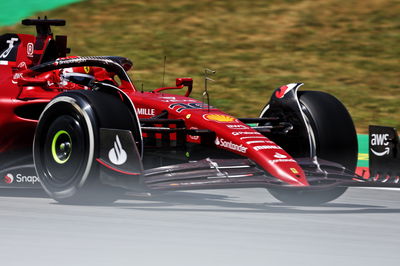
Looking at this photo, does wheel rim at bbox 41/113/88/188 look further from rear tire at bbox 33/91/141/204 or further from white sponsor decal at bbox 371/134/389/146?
white sponsor decal at bbox 371/134/389/146

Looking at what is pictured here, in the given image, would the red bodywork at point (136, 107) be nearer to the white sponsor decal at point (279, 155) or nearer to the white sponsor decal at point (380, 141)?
the white sponsor decal at point (279, 155)

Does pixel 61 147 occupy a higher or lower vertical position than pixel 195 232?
higher

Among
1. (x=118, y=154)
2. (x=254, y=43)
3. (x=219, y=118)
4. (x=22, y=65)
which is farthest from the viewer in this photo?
(x=254, y=43)

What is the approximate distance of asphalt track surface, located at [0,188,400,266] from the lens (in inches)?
221

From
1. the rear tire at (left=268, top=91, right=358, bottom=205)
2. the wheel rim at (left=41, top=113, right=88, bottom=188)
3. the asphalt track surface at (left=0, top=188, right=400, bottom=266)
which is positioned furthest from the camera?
the rear tire at (left=268, top=91, right=358, bottom=205)

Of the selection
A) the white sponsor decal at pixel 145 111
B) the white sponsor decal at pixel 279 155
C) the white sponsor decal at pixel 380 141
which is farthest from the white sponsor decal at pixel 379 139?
the white sponsor decal at pixel 145 111

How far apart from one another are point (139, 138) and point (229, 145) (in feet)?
2.61

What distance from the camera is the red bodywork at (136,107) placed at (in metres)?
8.02

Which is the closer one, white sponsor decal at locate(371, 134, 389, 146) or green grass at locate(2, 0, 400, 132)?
white sponsor decal at locate(371, 134, 389, 146)

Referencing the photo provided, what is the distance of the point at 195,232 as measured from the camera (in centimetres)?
662

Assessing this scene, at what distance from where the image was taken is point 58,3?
24844mm

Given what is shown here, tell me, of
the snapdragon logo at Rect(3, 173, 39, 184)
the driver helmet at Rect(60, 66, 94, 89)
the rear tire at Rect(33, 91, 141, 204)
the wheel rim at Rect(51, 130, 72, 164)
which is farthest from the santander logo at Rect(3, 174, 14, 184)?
the driver helmet at Rect(60, 66, 94, 89)

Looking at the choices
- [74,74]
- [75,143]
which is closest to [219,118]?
[75,143]

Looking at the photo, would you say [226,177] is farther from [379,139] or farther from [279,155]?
[379,139]
